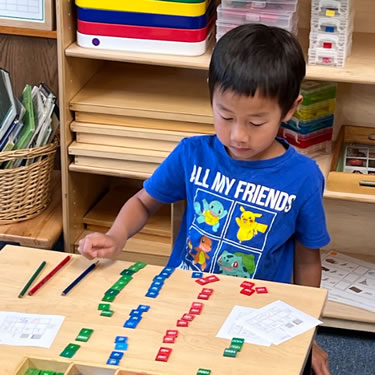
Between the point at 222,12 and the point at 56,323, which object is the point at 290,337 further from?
the point at 222,12

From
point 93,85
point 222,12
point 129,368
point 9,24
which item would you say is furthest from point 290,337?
point 9,24

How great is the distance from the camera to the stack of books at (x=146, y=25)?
7.59ft

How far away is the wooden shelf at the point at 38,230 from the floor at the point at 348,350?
2.95 feet

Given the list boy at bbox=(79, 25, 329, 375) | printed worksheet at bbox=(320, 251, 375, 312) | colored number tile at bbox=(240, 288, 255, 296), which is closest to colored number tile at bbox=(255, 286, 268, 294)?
colored number tile at bbox=(240, 288, 255, 296)

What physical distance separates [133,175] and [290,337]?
1.23 meters

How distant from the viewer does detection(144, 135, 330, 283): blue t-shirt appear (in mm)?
1693

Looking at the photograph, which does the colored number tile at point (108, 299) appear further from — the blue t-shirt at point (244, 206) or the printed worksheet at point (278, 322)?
the blue t-shirt at point (244, 206)

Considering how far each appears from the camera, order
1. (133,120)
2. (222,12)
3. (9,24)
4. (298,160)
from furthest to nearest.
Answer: (9,24)
(133,120)
(222,12)
(298,160)

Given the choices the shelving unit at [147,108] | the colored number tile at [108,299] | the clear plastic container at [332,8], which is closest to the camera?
the colored number tile at [108,299]

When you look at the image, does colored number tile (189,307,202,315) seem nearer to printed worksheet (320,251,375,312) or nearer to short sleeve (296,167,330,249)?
short sleeve (296,167,330,249)

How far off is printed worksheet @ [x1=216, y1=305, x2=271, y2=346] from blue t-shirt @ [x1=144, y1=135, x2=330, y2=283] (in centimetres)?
31

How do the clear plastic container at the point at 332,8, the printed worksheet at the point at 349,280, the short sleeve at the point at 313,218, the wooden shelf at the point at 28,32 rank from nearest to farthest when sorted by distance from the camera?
the short sleeve at the point at 313,218 < the clear plastic container at the point at 332,8 < the printed worksheet at the point at 349,280 < the wooden shelf at the point at 28,32

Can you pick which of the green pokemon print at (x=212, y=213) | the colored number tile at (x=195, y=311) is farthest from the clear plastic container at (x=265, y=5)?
the colored number tile at (x=195, y=311)

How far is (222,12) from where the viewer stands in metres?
2.28
